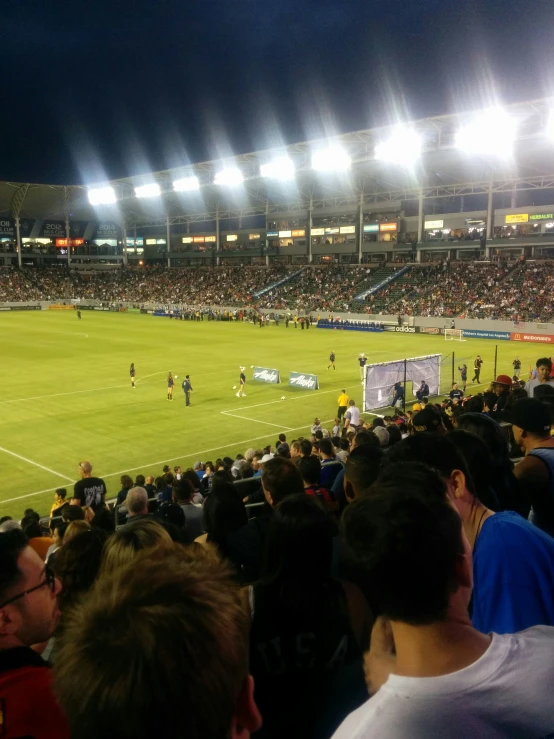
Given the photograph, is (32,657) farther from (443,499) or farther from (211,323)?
(211,323)

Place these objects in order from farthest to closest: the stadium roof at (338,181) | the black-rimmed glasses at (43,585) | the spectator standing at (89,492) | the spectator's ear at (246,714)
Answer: the stadium roof at (338,181) < the spectator standing at (89,492) < the black-rimmed glasses at (43,585) < the spectator's ear at (246,714)

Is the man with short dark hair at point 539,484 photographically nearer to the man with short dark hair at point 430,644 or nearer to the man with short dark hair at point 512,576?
the man with short dark hair at point 512,576

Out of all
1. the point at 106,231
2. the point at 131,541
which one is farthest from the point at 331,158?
the point at 106,231

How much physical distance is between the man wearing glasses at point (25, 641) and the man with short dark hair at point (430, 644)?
1.16 m

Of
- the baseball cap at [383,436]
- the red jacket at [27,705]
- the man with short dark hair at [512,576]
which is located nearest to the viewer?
the red jacket at [27,705]

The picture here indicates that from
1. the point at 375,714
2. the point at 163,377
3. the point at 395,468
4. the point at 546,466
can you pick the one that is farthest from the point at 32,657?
the point at 163,377

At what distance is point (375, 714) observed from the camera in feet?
5.65

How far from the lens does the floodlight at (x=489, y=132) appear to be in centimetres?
4859

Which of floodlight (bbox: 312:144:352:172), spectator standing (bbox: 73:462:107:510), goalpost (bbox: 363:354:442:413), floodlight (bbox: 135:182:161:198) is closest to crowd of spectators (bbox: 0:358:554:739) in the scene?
spectator standing (bbox: 73:462:107:510)

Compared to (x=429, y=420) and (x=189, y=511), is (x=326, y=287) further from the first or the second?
(x=189, y=511)

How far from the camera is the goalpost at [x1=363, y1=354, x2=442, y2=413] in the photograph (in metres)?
27.5

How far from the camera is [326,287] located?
275 ft

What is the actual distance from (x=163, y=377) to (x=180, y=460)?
1555 cm

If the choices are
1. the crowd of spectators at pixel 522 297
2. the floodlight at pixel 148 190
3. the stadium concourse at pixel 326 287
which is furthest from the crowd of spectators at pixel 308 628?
the floodlight at pixel 148 190
